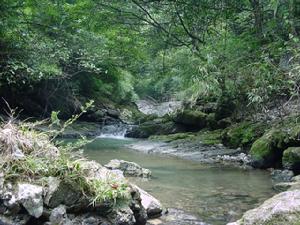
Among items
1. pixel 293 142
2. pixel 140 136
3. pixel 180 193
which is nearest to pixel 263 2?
pixel 293 142

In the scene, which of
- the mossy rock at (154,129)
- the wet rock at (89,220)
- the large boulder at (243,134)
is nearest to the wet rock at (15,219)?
the wet rock at (89,220)

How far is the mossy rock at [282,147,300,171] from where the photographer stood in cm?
1006

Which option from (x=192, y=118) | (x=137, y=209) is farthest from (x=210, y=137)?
(x=137, y=209)

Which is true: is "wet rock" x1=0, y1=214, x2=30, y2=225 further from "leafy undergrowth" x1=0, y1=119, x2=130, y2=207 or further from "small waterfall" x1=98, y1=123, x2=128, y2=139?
"small waterfall" x1=98, y1=123, x2=128, y2=139

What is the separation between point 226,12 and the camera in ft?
35.4

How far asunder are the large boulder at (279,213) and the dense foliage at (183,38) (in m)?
3.72

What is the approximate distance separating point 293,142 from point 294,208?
7.10 meters

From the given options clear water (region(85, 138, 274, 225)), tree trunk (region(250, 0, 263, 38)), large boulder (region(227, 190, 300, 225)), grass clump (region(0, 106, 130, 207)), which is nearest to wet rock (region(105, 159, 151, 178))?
clear water (region(85, 138, 274, 225))

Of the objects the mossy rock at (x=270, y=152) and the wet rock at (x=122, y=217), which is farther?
the mossy rock at (x=270, y=152)

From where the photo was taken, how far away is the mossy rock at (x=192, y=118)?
59.9ft

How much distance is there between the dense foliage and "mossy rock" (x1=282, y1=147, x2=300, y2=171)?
1.36m

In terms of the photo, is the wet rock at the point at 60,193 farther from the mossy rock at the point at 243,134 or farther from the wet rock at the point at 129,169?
the mossy rock at the point at 243,134

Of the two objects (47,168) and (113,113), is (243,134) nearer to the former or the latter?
(47,168)

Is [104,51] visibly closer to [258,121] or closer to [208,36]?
[208,36]
